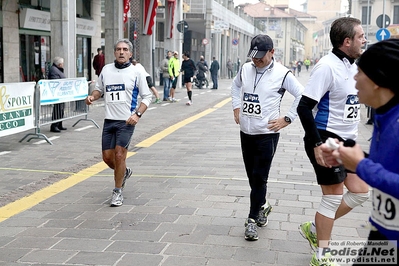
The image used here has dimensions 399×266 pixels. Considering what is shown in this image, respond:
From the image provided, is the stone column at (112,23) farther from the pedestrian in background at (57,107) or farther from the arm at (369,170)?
the arm at (369,170)

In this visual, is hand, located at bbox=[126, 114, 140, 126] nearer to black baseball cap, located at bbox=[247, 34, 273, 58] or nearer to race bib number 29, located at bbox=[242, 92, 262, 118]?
race bib number 29, located at bbox=[242, 92, 262, 118]

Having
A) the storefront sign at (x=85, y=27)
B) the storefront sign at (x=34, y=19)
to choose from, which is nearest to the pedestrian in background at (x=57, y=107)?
the storefront sign at (x=34, y=19)

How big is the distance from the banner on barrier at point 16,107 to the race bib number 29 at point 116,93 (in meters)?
3.80

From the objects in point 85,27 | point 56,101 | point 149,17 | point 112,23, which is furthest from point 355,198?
point 149,17

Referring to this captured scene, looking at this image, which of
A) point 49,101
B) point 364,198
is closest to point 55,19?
point 49,101

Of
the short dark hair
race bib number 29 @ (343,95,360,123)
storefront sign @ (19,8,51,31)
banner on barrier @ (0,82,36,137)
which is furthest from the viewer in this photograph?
storefront sign @ (19,8,51,31)

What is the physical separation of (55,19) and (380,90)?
1425cm

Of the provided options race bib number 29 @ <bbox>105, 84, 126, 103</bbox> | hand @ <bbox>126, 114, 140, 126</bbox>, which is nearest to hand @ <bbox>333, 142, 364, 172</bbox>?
hand @ <bbox>126, 114, 140, 126</bbox>

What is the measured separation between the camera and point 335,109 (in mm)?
4141

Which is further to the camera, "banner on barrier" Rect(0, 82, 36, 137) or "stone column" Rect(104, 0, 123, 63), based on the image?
"stone column" Rect(104, 0, 123, 63)

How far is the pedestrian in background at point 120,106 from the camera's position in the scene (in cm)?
618

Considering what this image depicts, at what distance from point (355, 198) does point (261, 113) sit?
126 cm

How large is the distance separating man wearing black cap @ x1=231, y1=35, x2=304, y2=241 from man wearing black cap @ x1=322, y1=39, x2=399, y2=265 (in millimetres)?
2560

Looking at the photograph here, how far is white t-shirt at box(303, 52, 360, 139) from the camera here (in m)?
4.06
